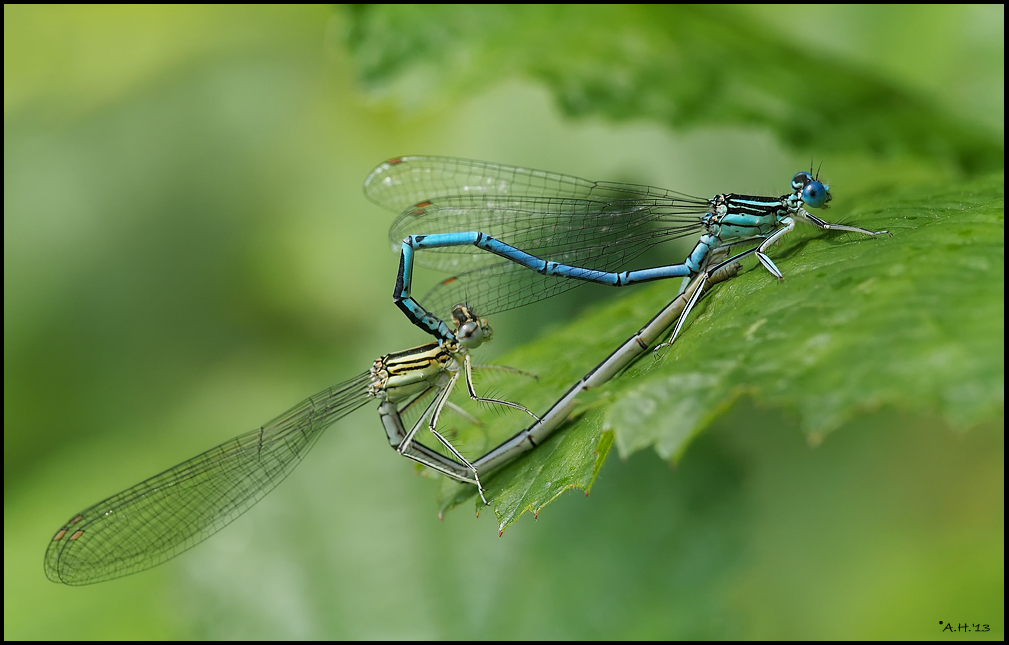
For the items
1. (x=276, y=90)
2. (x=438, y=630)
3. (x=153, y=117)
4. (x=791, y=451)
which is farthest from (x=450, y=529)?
(x=153, y=117)

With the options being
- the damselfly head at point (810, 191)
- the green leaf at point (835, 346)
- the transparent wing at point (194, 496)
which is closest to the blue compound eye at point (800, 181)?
the damselfly head at point (810, 191)

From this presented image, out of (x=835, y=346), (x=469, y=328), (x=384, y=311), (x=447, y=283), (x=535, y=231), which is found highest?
(x=384, y=311)

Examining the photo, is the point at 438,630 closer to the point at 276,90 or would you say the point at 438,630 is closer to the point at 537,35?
the point at 537,35

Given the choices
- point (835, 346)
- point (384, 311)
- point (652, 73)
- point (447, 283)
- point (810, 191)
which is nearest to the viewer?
point (835, 346)

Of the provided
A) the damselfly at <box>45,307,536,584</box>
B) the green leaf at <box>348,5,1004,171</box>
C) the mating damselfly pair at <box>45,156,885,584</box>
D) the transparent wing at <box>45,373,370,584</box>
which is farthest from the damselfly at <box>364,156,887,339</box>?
the transparent wing at <box>45,373,370,584</box>

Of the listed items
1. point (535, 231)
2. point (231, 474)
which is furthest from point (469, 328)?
point (231, 474)

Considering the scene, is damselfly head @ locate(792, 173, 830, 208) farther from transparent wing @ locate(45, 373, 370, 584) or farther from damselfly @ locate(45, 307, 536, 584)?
transparent wing @ locate(45, 373, 370, 584)

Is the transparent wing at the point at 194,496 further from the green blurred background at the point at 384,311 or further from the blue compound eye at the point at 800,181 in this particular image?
the blue compound eye at the point at 800,181

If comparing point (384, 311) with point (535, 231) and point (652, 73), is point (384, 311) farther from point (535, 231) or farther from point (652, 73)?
point (652, 73)
